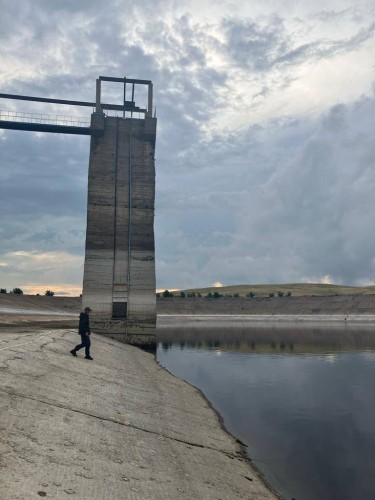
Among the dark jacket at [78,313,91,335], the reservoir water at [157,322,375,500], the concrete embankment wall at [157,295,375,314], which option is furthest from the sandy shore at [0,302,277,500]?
the concrete embankment wall at [157,295,375,314]

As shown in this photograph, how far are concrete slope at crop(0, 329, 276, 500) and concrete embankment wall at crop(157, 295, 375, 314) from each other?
13016 centimetres

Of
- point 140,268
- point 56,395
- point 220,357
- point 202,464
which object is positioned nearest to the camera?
point 202,464

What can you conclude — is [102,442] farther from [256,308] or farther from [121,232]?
[256,308]

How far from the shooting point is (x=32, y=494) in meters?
8.02

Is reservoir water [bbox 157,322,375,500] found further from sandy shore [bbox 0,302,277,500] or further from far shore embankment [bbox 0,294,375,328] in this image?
far shore embankment [bbox 0,294,375,328]

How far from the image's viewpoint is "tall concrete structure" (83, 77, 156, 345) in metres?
49.3

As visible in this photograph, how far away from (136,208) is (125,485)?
146 feet

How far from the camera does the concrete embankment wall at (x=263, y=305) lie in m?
145

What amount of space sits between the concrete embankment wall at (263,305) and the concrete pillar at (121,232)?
98793mm

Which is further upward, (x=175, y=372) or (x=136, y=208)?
(x=136, y=208)

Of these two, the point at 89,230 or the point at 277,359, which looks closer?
A: the point at 277,359

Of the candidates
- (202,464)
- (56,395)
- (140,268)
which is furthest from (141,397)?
(140,268)

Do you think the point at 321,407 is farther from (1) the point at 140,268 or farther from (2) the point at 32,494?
(1) the point at 140,268

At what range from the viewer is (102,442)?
39.6 feet
